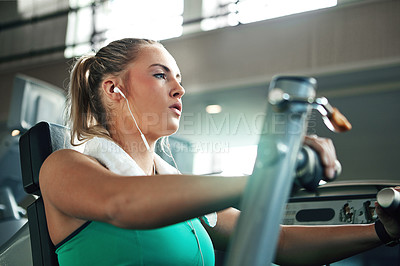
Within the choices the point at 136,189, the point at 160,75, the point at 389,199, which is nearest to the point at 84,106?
the point at 160,75

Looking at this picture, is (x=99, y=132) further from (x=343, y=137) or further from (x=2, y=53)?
(x=2, y=53)

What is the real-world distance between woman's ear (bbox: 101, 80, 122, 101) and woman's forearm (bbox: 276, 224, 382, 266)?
1.93 feet

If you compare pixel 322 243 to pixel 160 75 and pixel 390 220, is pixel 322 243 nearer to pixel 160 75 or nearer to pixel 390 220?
pixel 390 220

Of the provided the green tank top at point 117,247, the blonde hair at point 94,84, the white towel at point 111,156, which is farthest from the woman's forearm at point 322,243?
the blonde hair at point 94,84

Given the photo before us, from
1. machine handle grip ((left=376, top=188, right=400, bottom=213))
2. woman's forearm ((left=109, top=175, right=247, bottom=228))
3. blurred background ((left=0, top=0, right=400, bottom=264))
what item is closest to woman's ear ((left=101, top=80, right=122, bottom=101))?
woman's forearm ((left=109, top=175, right=247, bottom=228))

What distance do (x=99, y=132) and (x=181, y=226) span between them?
34 cm

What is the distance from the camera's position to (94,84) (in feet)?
4.45

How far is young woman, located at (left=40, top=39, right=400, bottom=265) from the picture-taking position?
72 centimetres

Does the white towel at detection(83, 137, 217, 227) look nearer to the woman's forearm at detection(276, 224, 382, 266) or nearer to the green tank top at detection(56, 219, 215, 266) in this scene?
the green tank top at detection(56, 219, 215, 266)

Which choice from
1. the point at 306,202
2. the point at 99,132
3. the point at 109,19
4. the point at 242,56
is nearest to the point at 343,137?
the point at 242,56

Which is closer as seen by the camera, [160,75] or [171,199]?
[171,199]

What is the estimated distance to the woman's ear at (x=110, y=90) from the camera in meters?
1.28

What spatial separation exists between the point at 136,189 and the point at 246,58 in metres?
5.03

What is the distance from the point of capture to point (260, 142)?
0.62 m
